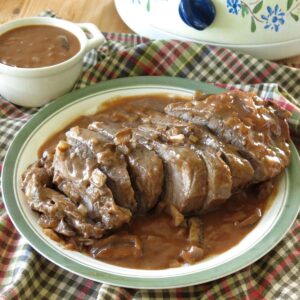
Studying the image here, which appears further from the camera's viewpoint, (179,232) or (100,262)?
(179,232)

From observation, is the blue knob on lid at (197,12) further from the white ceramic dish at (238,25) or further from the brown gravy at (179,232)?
the brown gravy at (179,232)

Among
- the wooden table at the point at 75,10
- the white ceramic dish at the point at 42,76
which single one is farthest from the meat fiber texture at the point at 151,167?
the wooden table at the point at 75,10

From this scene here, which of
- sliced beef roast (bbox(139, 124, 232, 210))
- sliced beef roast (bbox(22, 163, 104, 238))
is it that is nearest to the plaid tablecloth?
sliced beef roast (bbox(22, 163, 104, 238))

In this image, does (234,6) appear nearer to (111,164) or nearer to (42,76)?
(42,76)

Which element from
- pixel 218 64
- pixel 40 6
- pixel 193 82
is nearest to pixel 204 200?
pixel 193 82

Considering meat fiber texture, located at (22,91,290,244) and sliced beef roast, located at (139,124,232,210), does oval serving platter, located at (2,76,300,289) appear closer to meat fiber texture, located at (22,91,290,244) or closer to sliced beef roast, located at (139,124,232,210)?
meat fiber texture, located at (22,91,290,244)

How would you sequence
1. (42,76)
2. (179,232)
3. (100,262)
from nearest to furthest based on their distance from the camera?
1. (100,262)
2. (179,232)
3. (42,76)

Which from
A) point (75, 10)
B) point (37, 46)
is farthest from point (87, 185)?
point (75, 10)
